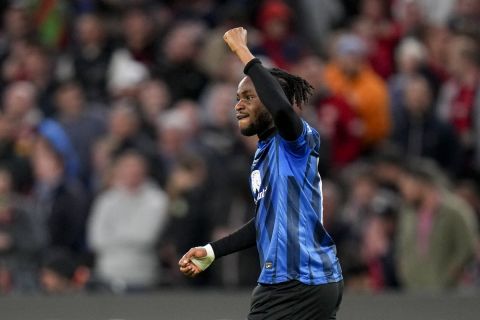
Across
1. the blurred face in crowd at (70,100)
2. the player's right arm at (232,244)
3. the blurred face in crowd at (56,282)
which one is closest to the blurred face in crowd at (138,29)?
the blurred face in crowd at (70,100)

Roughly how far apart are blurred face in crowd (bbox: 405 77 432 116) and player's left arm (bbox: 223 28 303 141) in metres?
6.52

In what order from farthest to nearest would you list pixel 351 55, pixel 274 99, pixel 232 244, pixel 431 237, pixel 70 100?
pixel 70 100
pixel 351 55
pixel 431 237
pixel 232 244
pixel 274 99

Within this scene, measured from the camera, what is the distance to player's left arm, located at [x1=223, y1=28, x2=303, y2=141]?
17.7ft

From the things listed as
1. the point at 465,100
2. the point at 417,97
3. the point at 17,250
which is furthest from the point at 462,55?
the point at 17,250

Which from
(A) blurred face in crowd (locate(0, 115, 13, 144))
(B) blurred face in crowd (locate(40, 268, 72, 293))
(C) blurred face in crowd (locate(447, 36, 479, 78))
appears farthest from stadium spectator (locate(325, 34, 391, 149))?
(B) blurred face in crowd (locate(40, 268, 72, 293))

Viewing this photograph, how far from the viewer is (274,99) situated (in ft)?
17.8

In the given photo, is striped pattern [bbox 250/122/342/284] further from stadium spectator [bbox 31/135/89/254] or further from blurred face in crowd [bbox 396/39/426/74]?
blurred face in crowd [bbox 396/39/426/74]

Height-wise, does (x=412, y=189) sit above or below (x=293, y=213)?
above

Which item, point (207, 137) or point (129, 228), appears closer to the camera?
point (129, 228)

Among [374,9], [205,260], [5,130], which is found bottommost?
[205,260]

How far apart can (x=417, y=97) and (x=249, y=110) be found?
646cm

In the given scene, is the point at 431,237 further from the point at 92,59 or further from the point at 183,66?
the point at 92,59

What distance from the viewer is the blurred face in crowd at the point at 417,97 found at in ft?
39.1

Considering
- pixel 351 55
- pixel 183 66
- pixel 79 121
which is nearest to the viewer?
pixel 79 121
